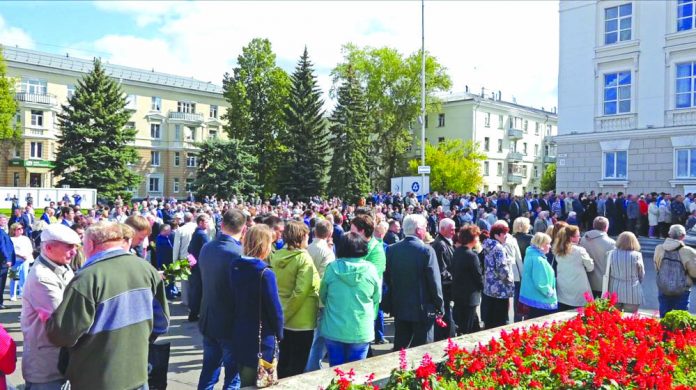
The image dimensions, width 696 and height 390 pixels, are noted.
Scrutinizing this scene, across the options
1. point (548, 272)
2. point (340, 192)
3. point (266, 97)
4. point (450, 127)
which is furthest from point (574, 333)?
point (450, 127)

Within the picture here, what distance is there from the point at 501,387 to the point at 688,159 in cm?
2754

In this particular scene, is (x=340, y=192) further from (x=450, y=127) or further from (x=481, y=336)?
(x=481, y=336)

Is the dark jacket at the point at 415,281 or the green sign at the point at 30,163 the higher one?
the green sign at the point at 30,163

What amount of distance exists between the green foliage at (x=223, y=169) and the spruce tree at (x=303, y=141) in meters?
3.13

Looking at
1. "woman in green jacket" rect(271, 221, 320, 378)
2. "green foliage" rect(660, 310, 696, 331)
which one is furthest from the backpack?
"woman in green jacket" rect(271, 221, 320, 378)

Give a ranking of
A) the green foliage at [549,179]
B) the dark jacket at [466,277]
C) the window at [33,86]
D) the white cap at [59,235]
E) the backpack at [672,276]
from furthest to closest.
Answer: the green foliage at [549,179]
the window at [33,86]
the backpack at [672,276]
the dark jacket at [466,277]
the white cap at [59,235]

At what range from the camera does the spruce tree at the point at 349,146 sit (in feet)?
157

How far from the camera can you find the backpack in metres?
8.26

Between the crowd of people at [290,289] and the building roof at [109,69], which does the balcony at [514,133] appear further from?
the crowd of people at [290,289]

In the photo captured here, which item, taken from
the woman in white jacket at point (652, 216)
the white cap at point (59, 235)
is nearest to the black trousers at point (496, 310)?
the white cap at point (59, 235)

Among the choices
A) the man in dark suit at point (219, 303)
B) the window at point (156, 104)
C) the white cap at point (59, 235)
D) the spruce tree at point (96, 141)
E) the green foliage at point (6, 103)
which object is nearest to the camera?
the white cap at point (59, 235)

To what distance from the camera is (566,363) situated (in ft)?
15.6

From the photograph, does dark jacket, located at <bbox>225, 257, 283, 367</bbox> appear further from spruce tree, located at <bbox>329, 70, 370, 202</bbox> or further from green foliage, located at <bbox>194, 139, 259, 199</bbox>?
spruce tree, located at <bbox>329, 70, 370, 202</bbox>

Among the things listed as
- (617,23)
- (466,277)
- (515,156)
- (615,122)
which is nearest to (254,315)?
(466,277)
